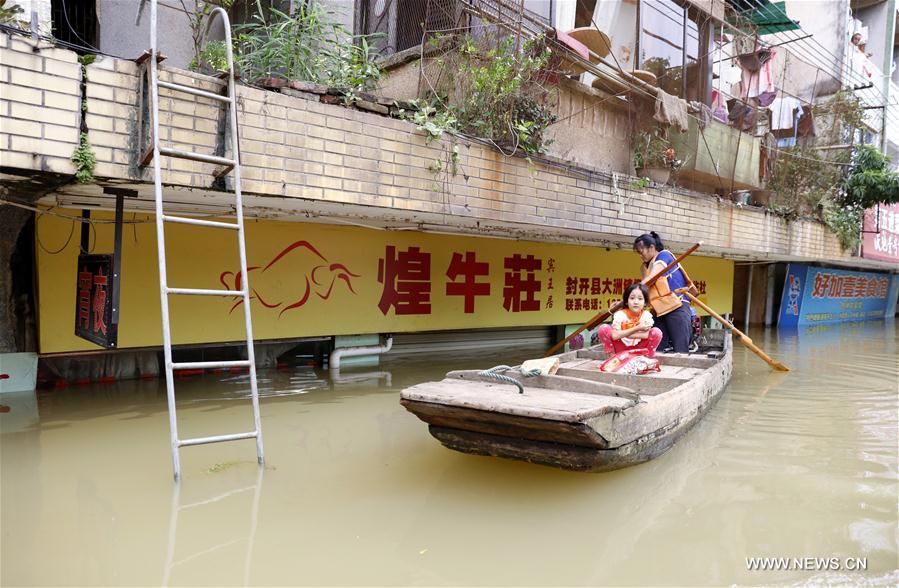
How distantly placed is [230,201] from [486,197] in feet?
8.09

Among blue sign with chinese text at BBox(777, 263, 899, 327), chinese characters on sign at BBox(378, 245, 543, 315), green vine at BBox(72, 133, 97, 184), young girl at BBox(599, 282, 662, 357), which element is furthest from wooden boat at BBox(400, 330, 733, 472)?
blue sign with chinese text at BBox(777, 263, 899, 327)

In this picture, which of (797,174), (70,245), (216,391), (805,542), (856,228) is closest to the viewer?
(805,542)

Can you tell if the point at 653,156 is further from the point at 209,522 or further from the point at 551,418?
the point at 209,522

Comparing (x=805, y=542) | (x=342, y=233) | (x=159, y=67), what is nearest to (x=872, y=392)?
(x=805, y=542)

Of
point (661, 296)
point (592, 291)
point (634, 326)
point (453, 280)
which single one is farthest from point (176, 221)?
point (592, 291)

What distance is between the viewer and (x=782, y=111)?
12.9 metres

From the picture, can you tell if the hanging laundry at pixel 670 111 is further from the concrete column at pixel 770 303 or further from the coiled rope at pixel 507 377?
the concrete column at pixel 770 303

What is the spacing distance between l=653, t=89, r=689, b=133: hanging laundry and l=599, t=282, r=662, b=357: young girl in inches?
164

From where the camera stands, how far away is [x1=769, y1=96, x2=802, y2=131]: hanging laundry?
1280 cm

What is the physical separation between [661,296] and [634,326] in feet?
5.18

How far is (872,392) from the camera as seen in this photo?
25.5 feet

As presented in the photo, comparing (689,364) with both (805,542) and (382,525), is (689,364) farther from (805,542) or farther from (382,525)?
(382,525)

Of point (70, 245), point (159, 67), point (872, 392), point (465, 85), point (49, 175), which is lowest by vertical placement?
point (872, 392)

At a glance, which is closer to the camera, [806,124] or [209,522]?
[209,522]
